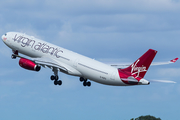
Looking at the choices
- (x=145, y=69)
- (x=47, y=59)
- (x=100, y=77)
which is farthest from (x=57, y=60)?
(x=145, y=69)

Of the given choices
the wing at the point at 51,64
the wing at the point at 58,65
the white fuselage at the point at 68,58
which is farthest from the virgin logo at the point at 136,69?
the wing at the point at 51,64

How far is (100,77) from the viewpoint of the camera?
75875 millimetres

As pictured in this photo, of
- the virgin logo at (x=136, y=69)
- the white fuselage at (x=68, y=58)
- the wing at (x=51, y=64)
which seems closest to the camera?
the virgin logo at (x=136, y=69)

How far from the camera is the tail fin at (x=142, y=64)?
231ft

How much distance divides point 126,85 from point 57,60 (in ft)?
46.4

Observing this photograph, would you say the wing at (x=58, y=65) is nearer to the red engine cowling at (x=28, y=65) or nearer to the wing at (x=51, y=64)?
the wing at (x=51, y=64)

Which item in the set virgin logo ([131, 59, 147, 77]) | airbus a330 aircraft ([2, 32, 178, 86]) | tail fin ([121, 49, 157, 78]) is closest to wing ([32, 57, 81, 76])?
airbus a330 aircraft ([2, 32, 178, 86])

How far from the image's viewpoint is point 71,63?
262 feet

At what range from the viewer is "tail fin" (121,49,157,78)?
70.3m

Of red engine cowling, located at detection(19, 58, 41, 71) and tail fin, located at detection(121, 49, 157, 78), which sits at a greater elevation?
red engine cowling, located at detection(19, 58, 41, 71)

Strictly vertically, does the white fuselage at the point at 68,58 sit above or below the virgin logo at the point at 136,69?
above

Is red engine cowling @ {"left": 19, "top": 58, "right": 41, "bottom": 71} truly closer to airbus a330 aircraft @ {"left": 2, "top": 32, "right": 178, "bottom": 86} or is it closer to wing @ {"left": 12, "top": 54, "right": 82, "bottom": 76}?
airbus a330 aircraft @ {"left": 2, "top": 32, "right": 178, "bottom": 86}

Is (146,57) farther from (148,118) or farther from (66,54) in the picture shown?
(148,118)

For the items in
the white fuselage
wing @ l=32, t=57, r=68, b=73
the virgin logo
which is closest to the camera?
the virgin logo
